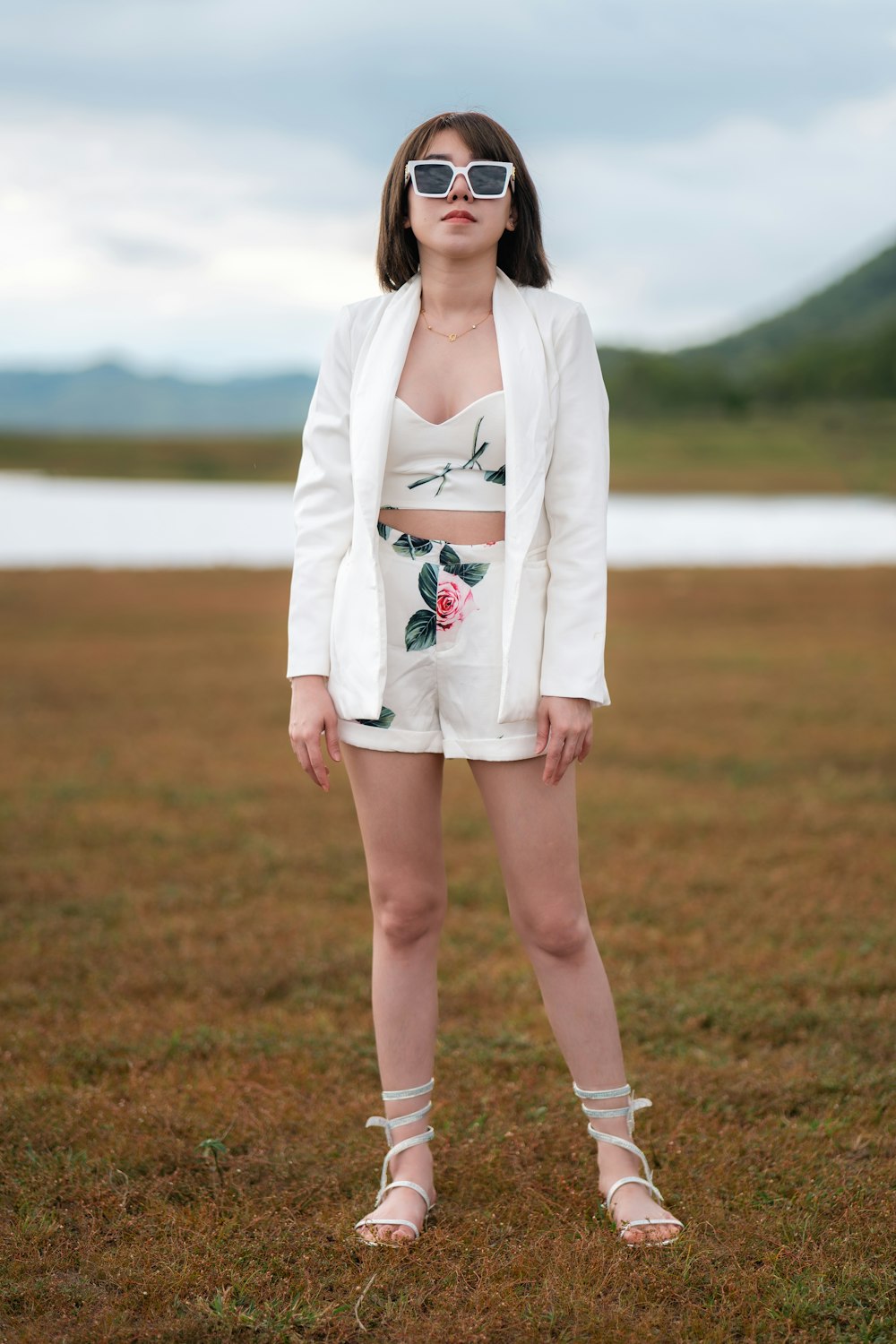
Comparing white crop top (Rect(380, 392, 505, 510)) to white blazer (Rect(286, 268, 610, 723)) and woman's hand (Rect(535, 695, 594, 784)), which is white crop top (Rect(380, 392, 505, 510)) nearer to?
white blazer (Rect(286, 268, 610, 723))

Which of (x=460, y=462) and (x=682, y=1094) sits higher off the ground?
(x=460, y=462)

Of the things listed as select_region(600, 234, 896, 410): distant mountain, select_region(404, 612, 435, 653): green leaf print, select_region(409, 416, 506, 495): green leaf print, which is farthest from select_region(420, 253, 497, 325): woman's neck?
select_region(600, 234, 896, 410): distant mountain

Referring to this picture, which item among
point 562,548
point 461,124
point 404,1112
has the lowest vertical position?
point 404,1112

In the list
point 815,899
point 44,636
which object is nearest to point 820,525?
point 44,636

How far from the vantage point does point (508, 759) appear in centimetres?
274

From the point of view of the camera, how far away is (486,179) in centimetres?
264

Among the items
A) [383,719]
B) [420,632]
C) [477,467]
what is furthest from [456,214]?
[383,719]

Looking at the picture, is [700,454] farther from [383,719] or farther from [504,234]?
[383,719]

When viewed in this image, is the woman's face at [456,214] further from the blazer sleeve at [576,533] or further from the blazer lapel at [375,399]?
the blazer sleeve at [576,533]

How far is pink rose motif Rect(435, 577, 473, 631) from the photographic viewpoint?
8.86 feet

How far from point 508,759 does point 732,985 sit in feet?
6.99

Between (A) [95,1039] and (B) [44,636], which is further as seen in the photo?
(B) [44,636]

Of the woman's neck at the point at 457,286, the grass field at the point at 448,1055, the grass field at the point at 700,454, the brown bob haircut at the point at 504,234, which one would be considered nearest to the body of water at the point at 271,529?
the grass field at the point at 700,454

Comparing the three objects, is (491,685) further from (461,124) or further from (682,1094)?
(682,1094)
